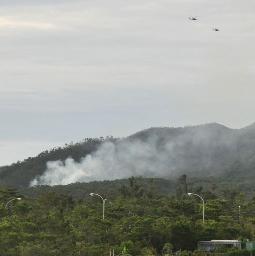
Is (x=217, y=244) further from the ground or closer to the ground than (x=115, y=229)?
closer to the ground

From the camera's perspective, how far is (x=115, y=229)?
9312 centimetres

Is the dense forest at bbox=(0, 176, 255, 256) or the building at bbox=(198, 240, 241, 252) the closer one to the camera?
the dense forest at bbox=(0, 176, 255, 256)

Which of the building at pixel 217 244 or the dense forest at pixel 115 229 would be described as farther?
the building at pixel 217 244

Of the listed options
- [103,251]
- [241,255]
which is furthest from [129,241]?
[241,255]

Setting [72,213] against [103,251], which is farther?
[72,213]

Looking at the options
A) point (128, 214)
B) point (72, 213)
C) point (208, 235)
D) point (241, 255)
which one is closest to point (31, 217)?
point (72, 213)

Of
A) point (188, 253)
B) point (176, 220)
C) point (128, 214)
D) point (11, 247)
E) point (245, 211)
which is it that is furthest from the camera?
point (245, 211)

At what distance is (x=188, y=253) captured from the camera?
85250mm

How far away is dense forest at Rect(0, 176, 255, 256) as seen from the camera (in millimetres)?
88312

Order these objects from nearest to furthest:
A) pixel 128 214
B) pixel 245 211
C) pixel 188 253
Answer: pixel 188 253 < pixel 128 214 < pixel 245 211

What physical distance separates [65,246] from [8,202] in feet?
75.1

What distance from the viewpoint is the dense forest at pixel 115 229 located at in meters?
88.3

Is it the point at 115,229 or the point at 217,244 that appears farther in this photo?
the point at 217,244

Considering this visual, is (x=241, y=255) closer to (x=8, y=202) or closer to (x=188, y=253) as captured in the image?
(x=188, y=253)
